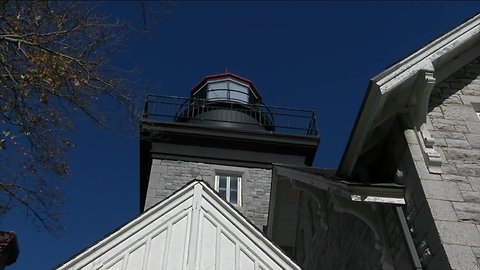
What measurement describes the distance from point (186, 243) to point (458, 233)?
315 centimetres

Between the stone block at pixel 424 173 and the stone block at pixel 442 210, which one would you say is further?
the stone block at pixel 424 173

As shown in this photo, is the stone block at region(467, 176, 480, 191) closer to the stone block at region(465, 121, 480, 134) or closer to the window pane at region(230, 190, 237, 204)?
the stone block at region(465, 121, 480, 134)

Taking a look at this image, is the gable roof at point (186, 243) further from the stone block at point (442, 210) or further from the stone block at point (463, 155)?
the stone block at point (463, 155)

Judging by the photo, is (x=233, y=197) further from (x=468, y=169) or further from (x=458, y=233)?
(x=458, y=233)

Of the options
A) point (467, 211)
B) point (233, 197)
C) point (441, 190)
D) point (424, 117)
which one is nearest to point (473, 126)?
point (424, 117)

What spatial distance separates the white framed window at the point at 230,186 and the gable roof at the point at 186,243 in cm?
1089

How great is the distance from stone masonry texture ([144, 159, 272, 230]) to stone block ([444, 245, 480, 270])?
10.6 m

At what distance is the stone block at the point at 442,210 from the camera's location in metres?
5.66

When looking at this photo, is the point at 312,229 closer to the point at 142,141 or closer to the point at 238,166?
the point at 238,166

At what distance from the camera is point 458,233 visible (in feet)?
Answer: 18.2

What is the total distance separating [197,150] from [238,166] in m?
1.62

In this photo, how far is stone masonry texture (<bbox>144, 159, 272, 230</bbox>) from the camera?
16.0m

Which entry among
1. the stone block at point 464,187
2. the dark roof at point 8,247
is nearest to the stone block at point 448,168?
the stone block at point 464,187

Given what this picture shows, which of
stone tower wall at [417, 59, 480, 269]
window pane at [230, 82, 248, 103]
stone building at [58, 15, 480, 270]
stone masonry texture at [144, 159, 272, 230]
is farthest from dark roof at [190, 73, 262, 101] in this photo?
stone tower wall at [417, 59, 480, 269]
